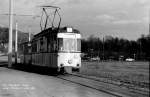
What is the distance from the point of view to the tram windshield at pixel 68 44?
2812cm

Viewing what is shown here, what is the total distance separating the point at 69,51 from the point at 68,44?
558 mm

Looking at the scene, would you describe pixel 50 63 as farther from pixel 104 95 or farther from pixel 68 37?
pixel 104 95

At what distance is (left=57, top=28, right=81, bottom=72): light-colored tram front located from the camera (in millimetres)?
27969

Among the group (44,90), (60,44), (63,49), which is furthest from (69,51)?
(44,90)

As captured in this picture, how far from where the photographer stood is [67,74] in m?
29.7

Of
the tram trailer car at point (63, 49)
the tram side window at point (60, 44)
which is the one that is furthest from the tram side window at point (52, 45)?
the tram side window at point (60, 44)

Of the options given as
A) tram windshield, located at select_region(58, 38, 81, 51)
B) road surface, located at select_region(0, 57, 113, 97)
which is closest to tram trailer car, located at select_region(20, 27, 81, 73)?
tram windshield, located at select_region(58, 38, 81, 51)

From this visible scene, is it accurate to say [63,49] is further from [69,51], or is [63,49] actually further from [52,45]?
[52,45]

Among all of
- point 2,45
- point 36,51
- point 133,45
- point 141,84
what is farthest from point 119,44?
point 141,84

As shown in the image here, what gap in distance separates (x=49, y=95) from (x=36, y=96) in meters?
0.64

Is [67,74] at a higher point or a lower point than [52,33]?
lower

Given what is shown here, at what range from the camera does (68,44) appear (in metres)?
28.5

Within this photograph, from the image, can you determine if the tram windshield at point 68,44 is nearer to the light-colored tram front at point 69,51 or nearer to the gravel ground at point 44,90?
the light-colored tram front at point 69,51

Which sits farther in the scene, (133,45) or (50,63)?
(133,45)
